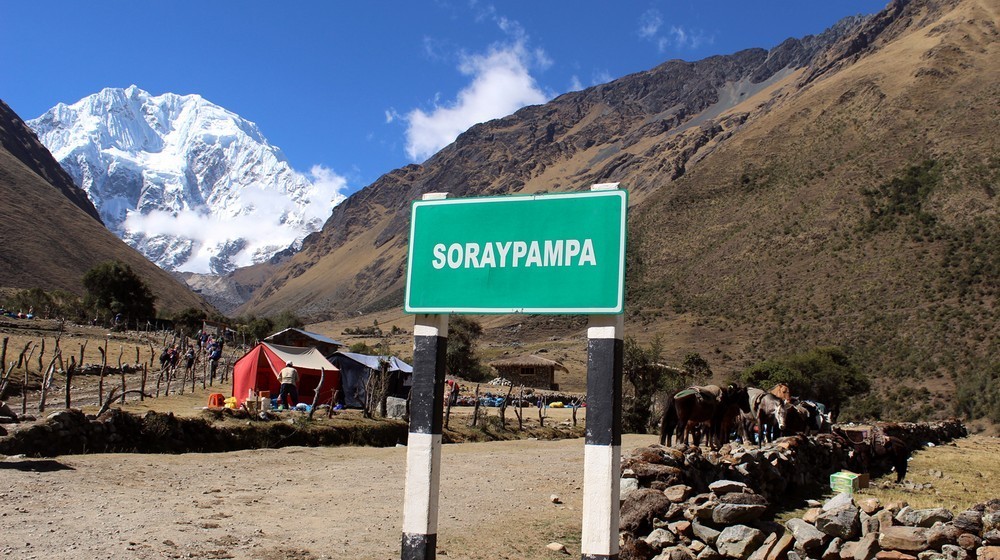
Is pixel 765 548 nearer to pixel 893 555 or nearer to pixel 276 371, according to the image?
pixel 893 555

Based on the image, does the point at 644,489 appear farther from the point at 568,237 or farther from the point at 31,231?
the point at 31,231

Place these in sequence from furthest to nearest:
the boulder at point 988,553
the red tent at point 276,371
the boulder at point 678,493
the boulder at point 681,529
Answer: the red tent at point 276,371 → the boulder at point 678,493 → the boulder at point 681,529 → the boulder at point 988,553

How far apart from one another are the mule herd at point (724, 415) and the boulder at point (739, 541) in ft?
19.7

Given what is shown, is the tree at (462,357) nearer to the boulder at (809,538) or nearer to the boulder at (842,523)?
the boulder at (842,523)

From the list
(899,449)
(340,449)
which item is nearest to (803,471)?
(899,449)

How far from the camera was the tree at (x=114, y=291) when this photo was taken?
70.4 metres

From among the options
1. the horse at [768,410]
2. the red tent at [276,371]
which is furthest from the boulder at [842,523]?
the red tent at [276,371]

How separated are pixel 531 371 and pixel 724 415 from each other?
43.1 m

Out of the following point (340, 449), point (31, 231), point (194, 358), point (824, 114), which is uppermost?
point (824, 114)

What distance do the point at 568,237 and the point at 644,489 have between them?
17.2ft

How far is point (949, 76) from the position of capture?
271 feet

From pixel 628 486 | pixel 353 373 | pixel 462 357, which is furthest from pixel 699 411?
pixel 462 357

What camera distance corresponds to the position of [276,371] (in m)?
25.1

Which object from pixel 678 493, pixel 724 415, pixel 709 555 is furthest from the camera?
pixel 724 415
